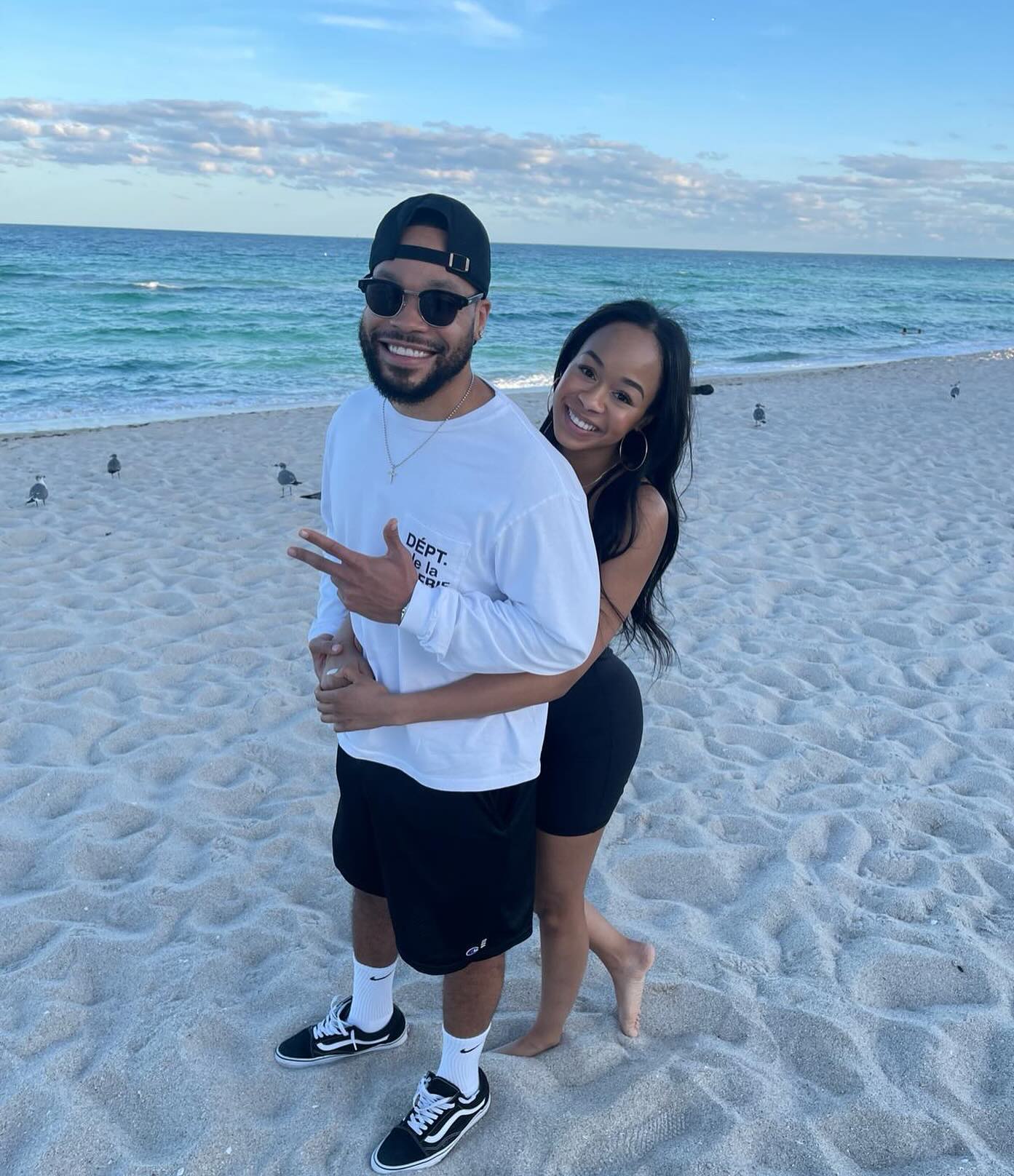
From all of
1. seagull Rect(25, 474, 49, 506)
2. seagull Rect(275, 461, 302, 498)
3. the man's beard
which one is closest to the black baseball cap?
the man's beard

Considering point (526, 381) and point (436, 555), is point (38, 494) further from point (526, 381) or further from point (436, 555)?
point (526, 381)

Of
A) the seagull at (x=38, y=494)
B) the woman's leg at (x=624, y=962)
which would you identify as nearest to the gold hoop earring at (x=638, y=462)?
the woman's leg at (x=624, y=962)

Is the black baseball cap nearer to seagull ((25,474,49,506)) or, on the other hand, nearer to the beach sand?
the beach sand

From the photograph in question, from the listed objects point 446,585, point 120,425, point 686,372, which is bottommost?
point 120,425

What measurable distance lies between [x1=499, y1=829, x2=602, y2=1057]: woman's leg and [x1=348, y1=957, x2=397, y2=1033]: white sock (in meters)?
0.32

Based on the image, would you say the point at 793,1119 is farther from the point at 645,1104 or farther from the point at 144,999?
the point at 144,999

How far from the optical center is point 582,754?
6.55 ft

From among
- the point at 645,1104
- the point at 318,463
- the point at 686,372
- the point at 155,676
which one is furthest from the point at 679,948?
the point at 318,463

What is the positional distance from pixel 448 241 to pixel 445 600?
665 millimetres

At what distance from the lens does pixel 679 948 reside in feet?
8.82

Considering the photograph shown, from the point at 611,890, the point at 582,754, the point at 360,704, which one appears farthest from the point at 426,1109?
the point at 611,890

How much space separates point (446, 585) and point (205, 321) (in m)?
25.3

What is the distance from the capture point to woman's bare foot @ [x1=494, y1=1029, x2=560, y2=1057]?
7.50 feet

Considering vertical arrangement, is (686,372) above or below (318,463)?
above
